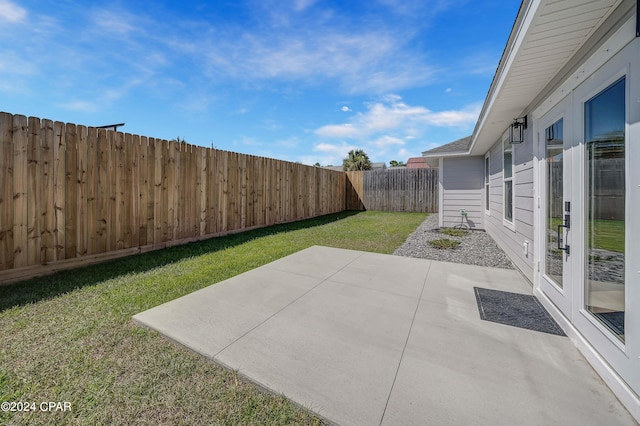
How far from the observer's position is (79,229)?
12.5 ft

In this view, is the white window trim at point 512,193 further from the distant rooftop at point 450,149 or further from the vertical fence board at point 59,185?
the vertical fence board at point 59,185

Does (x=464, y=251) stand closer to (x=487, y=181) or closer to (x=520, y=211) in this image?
(x=520, y=211)

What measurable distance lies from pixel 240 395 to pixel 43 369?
4.48 ft

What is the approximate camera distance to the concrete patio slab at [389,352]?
4.63ft

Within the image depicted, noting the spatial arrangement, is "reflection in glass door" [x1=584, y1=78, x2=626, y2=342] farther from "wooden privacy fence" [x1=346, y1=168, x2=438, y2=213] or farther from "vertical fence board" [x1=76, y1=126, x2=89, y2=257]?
"wooden privacy fence" [x1=346, y1=168, x2=438, y2=213]

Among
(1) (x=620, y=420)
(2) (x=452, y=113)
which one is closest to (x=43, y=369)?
(1) (x=620, y=420)

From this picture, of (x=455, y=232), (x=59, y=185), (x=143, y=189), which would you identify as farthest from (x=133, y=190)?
(x=455, y=232)

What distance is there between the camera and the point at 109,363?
1737mm

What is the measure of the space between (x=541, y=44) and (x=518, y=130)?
214 cm

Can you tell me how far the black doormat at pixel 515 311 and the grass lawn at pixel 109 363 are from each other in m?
2.19

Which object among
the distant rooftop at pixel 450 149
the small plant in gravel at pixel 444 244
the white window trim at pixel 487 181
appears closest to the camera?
the small plant in gravel at pixel 444 244

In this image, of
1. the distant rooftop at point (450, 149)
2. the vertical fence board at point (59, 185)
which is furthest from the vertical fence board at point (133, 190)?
the distant rooftop at point (450, 149)

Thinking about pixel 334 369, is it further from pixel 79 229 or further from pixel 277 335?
pixel 79 229

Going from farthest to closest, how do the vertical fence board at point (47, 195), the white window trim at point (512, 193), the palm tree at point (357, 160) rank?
the palm tree at point (357, 160) < the white window trim at point (512, 193) < the vertical fence board at point (47, 195)
